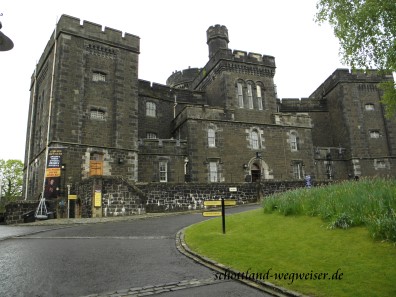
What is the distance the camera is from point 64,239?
11.6 metres

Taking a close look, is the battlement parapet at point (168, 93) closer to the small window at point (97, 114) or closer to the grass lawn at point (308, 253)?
the small window at point (97, 114)

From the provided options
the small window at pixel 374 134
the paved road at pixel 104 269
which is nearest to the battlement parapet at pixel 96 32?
the paved road at pixel 104 269

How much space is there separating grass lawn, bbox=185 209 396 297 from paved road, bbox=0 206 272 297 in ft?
2.70

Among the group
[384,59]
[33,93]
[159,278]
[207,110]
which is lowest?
[159,278]

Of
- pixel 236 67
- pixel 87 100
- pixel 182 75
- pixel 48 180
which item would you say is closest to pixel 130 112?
pixel 87 100

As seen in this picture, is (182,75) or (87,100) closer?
(87,100)

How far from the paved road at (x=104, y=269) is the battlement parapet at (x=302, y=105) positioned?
94.3 feet

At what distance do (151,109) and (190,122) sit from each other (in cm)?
534

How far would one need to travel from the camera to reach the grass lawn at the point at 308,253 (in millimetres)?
5816

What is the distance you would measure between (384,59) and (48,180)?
19524 mm

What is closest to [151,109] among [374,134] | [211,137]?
[211,137]

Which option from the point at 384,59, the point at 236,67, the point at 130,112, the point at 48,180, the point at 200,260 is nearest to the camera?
the point at 200,260

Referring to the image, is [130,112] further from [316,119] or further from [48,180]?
[316,119]

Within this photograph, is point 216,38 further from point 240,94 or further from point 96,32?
point 96,32
